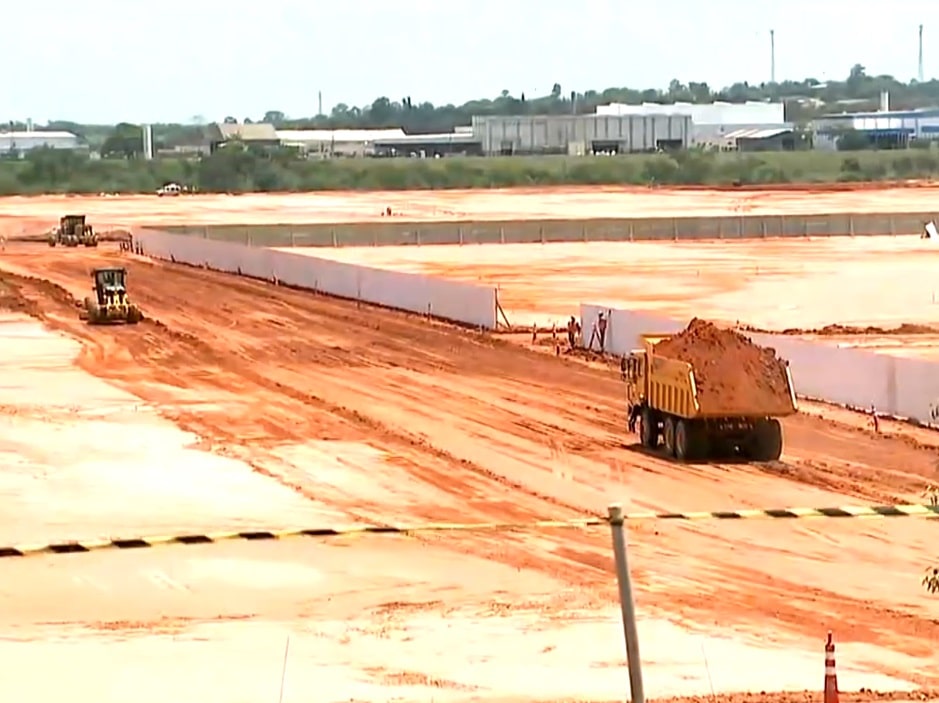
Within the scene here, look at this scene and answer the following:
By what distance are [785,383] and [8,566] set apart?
37.7 feet

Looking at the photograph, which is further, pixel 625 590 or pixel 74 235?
pixel 74 235

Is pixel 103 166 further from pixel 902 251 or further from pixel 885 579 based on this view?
pixel 885 579

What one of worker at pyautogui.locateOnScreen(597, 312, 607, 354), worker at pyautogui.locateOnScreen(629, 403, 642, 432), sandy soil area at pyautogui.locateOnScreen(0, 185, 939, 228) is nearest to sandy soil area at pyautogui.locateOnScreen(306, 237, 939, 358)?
worker at pyautogui.locateOnScreen(597, 312, 607, 354)

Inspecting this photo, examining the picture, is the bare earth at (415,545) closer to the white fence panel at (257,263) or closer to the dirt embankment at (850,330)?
the dirt embankment at (850,330)

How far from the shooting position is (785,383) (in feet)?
92.2

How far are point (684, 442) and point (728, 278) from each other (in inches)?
1452

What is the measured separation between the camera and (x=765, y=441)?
28.7 meters

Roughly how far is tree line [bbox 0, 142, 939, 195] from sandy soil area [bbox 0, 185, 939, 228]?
9.19m

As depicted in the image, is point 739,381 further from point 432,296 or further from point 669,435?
point 432,296

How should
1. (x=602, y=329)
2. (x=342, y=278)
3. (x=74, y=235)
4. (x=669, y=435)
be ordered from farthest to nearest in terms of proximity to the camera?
(x=74, y=235) → (x=342, y=278) → (x=602, y=329) → (x=669, y=435)

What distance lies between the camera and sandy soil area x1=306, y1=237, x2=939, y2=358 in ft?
171

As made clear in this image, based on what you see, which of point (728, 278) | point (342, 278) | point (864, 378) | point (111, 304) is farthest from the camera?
point (728, 278)

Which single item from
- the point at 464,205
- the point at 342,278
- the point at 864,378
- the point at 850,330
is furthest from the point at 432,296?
the point at 464,205

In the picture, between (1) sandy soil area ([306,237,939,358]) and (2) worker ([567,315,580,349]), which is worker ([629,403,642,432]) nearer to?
(1) sandy soil area ([306,237,939,358])
